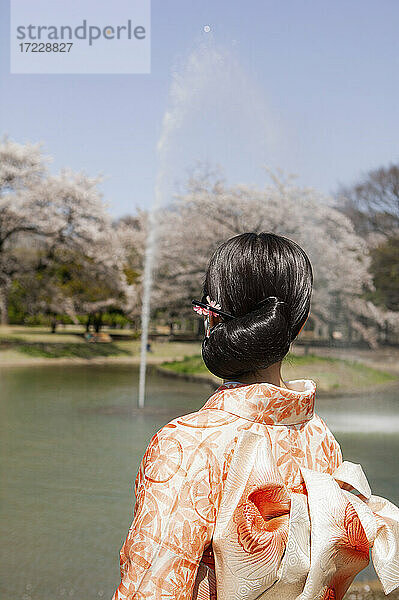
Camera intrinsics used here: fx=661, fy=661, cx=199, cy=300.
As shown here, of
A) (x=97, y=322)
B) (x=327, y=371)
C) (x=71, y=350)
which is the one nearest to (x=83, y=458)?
(x=327, y=371)

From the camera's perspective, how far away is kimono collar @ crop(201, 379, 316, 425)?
759 millimetres

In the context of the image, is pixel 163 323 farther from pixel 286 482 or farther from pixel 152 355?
pixel 286 482

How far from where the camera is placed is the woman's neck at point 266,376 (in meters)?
0.79

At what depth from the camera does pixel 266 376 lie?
79cm

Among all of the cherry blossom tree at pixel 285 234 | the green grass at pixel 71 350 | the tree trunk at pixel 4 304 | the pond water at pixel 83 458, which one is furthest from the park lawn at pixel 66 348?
the cherry blossom tree at pixel 285 234

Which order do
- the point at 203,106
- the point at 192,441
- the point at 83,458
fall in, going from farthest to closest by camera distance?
the point at 203,106 → the point at 83,458 → the point at 192,441

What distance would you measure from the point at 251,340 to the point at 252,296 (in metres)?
0.05

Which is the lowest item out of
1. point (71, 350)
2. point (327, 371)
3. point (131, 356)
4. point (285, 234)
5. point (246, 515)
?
point (327, 371)

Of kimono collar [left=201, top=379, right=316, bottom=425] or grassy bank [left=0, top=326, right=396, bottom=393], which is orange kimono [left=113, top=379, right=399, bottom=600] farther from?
grassy bank [left=0, top=326, right=396, bottom=393]

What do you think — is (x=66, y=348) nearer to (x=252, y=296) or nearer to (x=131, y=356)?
(x=131, y=356)

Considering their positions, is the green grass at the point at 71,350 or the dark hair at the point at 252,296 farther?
the green grass at the point at 71,350

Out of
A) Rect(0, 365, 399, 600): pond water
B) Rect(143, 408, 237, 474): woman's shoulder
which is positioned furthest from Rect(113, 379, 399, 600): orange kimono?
Rect(0, 365, 399, 600): pond water

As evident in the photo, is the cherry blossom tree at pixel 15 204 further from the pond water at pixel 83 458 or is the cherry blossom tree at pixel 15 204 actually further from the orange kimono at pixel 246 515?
the orange kimono at pixel 246 515

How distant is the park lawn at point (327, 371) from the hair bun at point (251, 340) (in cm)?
793
